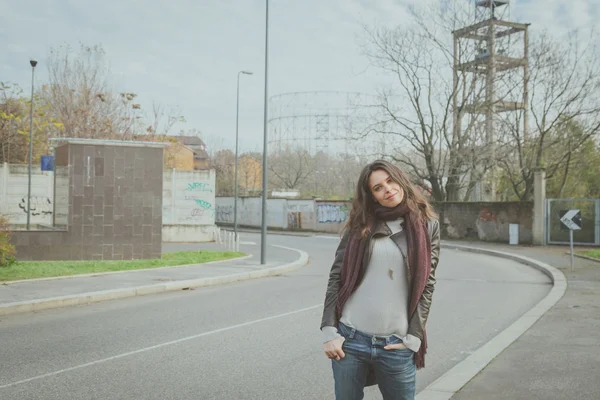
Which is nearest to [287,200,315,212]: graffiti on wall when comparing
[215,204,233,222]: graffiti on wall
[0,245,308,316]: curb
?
[215,204,233,222]: graffiti on wall

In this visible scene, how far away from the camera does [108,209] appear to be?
17.6 meters

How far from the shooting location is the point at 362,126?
34.1 m

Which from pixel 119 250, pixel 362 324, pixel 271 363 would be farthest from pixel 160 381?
pixel 119 250

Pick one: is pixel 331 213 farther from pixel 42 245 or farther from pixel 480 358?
pixel 480 358

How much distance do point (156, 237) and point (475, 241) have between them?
1879cm

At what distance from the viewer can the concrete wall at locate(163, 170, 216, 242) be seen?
30.1 m

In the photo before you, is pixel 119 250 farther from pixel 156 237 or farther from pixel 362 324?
pixel 362 324

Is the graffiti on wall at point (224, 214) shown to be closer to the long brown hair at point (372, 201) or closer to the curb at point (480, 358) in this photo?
the curb at point (480, 358)

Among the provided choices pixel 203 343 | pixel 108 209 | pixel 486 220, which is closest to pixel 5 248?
pixel 108 209

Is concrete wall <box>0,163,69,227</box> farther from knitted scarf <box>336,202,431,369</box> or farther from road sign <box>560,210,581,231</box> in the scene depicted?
knitted scarf <box>336,202,431,369</box>

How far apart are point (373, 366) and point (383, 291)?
39 centimetres

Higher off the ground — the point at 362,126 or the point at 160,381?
the point at 362,126

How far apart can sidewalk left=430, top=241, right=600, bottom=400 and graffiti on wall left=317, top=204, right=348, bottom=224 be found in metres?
31.3

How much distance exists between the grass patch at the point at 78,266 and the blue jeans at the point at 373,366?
1138 cm
